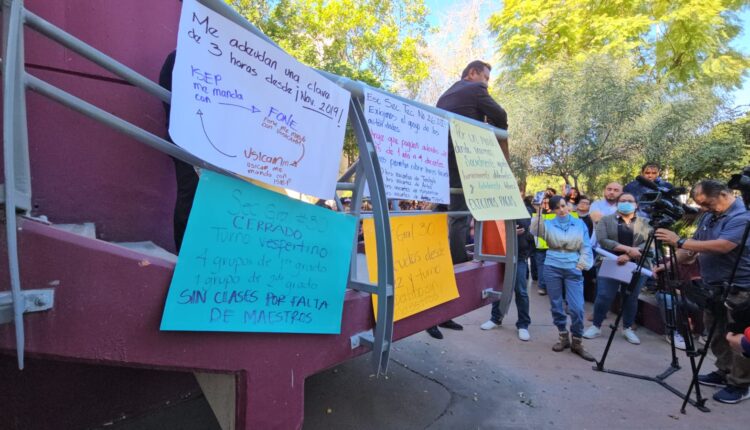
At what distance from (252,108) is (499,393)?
3124mm

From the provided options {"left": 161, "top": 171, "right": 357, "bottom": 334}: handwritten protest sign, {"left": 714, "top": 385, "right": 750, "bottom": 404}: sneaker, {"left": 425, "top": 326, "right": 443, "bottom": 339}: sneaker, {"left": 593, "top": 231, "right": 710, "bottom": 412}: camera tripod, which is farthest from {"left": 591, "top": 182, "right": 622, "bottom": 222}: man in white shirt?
{"left": 161, "top": 171, "right": 357, "bottom": 334}: handwritten protest sign

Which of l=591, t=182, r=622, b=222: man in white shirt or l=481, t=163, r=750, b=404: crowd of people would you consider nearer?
l=481, t=163, r=750, b=404: crowd of people

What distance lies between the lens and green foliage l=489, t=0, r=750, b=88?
12844 millimetres

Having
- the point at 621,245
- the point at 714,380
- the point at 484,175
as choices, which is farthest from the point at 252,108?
the point at 621,245

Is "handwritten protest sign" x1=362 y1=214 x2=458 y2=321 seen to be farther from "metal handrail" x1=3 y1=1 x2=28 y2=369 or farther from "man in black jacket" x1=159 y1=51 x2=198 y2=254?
"metal handrail" x1=3 y1=1 x2=28 y2=369

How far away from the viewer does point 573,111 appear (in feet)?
36.7

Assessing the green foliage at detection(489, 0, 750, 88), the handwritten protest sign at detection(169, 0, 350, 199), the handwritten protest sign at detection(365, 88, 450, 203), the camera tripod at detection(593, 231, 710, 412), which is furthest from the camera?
the green foliage at detection(489, 0, 750, 88)

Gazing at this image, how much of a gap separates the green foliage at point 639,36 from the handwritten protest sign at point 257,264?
12.9 metres

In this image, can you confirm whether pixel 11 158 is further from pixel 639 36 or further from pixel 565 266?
pixel 639 36

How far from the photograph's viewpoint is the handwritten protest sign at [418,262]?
2230mm

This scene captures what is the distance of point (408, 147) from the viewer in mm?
2383

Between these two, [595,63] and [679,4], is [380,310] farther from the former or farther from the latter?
[679,4]

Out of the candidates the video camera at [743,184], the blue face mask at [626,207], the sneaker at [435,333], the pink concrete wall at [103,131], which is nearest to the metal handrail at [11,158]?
the pink concrete wall at [103,131]

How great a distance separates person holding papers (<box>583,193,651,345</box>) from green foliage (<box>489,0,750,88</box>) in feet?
28.2
